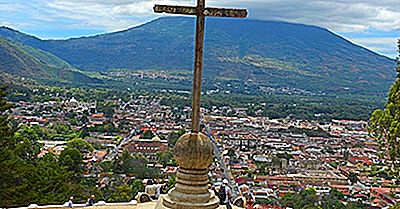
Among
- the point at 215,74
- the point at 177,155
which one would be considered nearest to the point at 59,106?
the point at 177,155

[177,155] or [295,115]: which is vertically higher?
[177,155]

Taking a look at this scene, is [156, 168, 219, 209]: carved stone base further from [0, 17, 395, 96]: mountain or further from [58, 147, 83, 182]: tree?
[0, 17, 395, 96]: mountain

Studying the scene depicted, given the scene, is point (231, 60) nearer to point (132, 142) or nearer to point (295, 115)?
point (295, 115)

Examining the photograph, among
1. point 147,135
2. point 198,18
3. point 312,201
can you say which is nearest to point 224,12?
point 198,18

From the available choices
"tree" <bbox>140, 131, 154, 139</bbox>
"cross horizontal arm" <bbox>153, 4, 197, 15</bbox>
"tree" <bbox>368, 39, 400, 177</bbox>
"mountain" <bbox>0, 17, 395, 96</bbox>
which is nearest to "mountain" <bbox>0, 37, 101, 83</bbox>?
"mountain" <bbox>0, 17, 395, 96</bbox>

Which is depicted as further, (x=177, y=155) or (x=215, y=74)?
(x=215, y=74)

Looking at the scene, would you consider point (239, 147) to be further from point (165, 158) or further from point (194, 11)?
point (194, 11)
